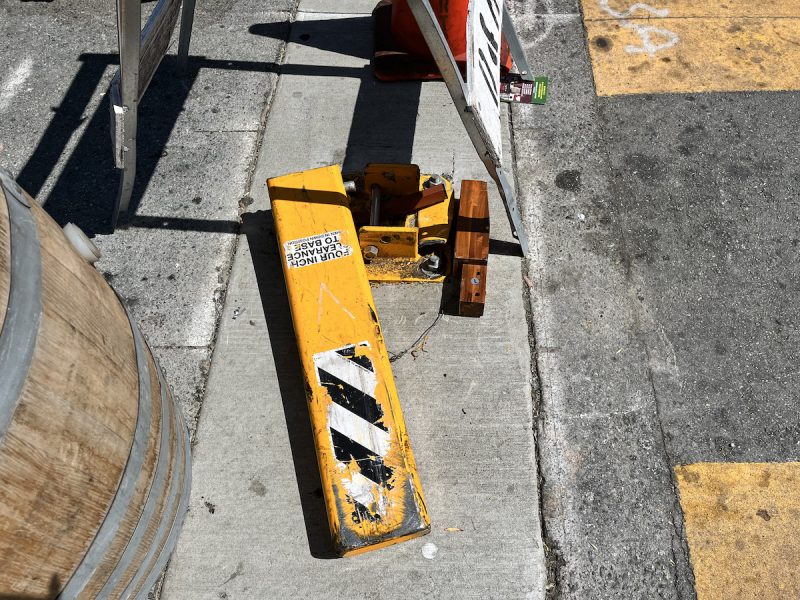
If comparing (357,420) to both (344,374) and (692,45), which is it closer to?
(344,374)

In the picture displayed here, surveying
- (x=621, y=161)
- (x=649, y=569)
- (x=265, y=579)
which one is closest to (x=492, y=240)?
(x=621, y=161)

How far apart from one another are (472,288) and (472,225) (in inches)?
17.6

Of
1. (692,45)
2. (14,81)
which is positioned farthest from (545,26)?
(14,81)

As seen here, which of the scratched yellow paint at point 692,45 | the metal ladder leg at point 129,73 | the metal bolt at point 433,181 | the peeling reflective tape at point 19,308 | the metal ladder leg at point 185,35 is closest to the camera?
the peeling reflective tape at point 19,308

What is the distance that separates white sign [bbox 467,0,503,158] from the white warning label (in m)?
1.07

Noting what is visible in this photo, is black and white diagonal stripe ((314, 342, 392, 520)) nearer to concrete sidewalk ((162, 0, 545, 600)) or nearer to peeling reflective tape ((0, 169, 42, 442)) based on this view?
concrete sidewalk ((162, 0, 545, 600))

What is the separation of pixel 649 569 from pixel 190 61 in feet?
16.9

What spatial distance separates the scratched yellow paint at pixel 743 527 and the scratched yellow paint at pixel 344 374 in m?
1.47

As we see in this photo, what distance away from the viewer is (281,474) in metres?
3.71

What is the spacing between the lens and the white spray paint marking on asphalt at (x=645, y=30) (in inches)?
226

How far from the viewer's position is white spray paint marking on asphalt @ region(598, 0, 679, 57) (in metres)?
5.75

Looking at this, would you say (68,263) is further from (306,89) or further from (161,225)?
(306,89)

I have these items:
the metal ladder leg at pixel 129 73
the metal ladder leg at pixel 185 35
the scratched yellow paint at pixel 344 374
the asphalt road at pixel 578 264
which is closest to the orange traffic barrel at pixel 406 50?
the asphalt road at pixel 578 264

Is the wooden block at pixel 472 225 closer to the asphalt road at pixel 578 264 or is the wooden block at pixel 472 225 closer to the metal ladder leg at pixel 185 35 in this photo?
the asphalt road at pixel 578 264
